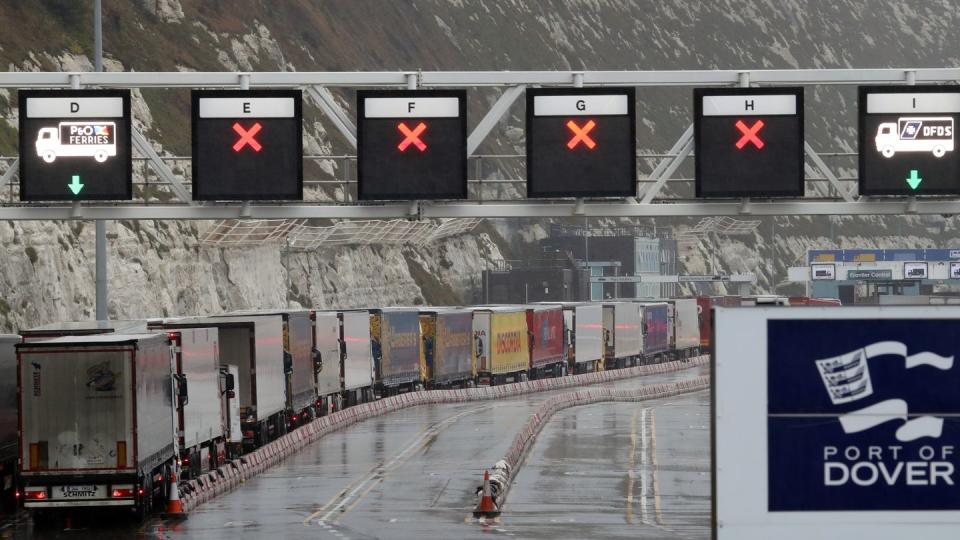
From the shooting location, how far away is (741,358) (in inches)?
609

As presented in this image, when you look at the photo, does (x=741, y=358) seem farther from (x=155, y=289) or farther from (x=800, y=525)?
(x=155, y=289)

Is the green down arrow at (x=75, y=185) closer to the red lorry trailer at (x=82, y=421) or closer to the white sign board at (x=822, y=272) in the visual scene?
the red lorry trailer at (x=82, y=421)

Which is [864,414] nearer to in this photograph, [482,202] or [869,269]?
[482,202]

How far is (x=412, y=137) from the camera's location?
26.5 metres

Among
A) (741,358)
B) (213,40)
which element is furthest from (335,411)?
(213,40)

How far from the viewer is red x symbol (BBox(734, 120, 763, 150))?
26.5 metres

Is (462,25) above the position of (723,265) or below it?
above

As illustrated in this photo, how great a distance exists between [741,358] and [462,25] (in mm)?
168342

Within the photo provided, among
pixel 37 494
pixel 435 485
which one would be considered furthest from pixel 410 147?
pixel 435 485

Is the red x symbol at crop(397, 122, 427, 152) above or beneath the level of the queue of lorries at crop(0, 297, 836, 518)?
above

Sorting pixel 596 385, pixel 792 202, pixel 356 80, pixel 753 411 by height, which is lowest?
pixel 596 385

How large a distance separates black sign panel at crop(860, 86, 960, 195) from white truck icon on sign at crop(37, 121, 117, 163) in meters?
11.7

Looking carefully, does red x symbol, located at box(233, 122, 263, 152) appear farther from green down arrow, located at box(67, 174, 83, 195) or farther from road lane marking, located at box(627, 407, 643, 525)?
road lane marking, located at box(627, 407, 643, 525)

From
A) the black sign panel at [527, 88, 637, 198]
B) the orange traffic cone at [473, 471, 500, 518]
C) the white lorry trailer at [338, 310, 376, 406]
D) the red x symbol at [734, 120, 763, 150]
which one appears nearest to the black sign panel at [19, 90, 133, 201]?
the black sign panel at [527, 88, 637, 198]
